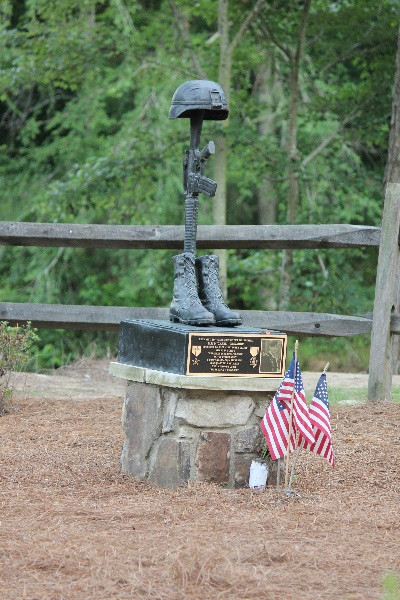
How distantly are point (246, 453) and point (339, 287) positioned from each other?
7.22 metres

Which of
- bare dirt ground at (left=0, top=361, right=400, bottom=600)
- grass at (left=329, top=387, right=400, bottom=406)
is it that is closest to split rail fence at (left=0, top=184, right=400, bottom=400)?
grass at (left=329, top=387, right=400, bottom=406)

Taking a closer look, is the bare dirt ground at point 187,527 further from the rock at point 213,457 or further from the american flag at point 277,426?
the american flag at point 277,426

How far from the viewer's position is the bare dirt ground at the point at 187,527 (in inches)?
130

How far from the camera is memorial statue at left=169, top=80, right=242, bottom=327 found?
16.7 feet

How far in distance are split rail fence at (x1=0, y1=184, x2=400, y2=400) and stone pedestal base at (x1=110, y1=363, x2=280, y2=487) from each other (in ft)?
7.81

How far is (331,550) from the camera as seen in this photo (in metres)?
3.71

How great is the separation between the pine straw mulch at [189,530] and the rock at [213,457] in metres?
0.13

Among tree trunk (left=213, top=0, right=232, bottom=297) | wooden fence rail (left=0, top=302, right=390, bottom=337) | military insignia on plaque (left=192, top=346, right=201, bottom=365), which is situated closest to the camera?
military insignia on plaque (left=192, top=346, right=201, bottom=365)

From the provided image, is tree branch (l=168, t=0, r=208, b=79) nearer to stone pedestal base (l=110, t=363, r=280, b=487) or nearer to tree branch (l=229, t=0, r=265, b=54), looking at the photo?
tree branch (l=229, t=0, r=265, b=54)

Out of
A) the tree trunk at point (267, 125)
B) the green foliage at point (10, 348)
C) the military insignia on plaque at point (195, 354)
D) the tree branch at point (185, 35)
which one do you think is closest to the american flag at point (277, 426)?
the military insignia on plaque at point (195, 354)

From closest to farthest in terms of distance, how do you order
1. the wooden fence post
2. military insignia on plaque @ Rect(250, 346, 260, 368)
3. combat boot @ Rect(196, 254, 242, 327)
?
military insignia on plaque @ Rect(250, 346, 260, 368), combat boot @ Rect(196, 254, 242, 327), the wooden fence post

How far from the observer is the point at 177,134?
12.3m

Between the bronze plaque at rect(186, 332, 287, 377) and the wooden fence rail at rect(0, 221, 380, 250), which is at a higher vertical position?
the wooden fence rail at rect(0, 221, 380, 250)

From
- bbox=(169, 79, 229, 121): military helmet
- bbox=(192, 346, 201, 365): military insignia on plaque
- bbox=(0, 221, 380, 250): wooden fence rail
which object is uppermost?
bbox=(169, 79, 229, 121): military helmet
